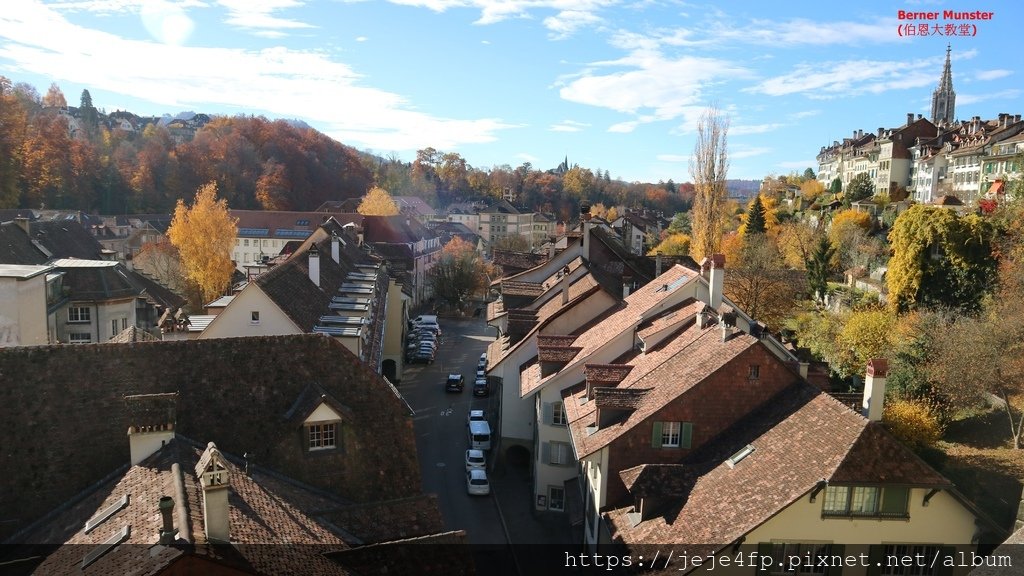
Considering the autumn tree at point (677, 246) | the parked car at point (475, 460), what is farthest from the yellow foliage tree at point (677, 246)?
the parked car at point (475, 460)

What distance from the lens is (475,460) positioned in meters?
30.9

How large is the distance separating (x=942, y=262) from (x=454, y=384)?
2848 cm

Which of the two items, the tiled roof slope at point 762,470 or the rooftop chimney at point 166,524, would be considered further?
the tiled roof slope at point 762,470

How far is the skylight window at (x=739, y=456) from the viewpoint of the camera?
18.6 meters

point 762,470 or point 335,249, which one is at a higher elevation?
point 335,249

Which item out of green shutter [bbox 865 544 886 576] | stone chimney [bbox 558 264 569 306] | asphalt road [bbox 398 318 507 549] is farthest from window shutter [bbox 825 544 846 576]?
stone chimney [bbox 558 264 569 306]

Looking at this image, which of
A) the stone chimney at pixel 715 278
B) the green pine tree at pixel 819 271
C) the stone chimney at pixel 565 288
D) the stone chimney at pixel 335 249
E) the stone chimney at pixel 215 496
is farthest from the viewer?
the green pine tree at pixel 819 271

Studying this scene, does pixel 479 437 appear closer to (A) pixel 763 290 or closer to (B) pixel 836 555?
(B) pixel 836 555

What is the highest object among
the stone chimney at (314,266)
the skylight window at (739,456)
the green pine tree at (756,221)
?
the green pine tree at (756,221)

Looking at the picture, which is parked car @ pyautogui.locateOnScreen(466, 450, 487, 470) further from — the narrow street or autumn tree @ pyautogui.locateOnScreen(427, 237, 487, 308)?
autumn tree @ pyautogui.locateOnScreen(427, 237, 487, 308)

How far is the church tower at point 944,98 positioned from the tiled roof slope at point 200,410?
110398 mm

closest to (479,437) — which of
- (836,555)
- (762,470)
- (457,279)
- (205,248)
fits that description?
(762,470)

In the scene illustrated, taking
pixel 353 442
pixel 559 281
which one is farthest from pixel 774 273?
pixel 353 442

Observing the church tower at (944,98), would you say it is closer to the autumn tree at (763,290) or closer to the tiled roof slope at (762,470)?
the autumn tree at (763,290)
